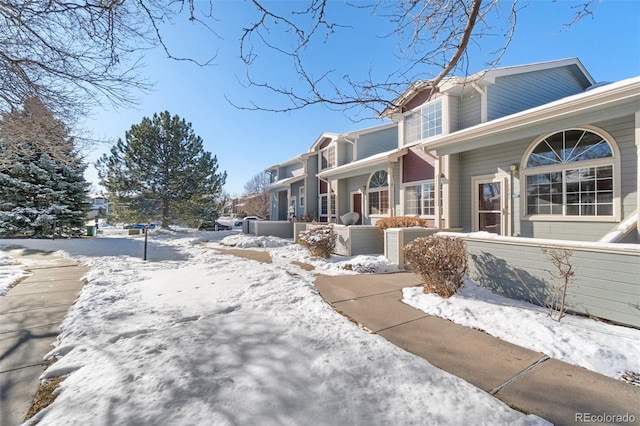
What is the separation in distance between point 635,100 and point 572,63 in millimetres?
6311

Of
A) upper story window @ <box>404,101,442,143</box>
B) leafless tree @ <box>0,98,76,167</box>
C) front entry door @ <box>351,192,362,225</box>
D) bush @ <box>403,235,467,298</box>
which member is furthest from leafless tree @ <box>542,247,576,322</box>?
leafless tree @ <box>0,98,76,167</box>

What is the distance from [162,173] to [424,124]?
17.4 m

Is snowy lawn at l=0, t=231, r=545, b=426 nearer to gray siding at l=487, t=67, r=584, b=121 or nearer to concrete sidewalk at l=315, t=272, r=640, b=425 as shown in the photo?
concrete sidewalk at l=315, t=272, r=640, b=425

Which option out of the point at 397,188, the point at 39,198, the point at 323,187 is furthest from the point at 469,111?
the point at 39,198

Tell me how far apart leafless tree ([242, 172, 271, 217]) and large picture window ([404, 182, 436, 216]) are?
26.0 m

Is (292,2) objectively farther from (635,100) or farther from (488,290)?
(635,100)

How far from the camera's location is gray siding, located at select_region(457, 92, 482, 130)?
351 inches

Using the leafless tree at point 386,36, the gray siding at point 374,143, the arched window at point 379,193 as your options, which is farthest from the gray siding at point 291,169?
the leafless tree at point 386,36

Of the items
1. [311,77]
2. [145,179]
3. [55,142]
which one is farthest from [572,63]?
[145,179]

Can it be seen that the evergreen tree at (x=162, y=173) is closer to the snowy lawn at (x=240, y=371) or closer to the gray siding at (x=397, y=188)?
the gray siding at (x=397, y=188)

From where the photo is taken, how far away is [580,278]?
4145mm

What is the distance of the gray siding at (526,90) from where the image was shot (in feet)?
28.7

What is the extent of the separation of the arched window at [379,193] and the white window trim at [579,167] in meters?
5.26

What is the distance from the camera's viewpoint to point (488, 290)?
17.4 ft
